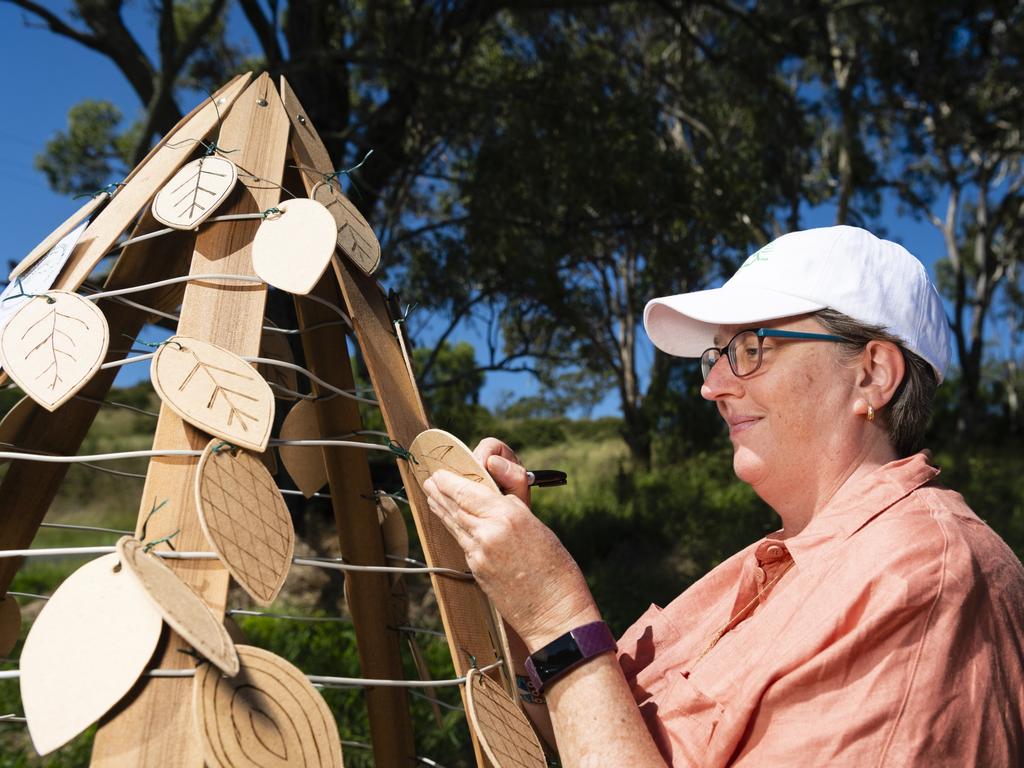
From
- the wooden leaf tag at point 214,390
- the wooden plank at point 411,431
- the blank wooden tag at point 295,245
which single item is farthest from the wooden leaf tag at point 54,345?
the wooden plank at point 411,431

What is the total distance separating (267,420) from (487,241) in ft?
19.9

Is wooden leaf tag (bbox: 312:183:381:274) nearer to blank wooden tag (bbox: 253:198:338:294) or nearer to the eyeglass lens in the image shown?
blank wooden tag (bbox: 253:198:338:294)

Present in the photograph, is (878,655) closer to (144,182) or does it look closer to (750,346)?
(750,346)

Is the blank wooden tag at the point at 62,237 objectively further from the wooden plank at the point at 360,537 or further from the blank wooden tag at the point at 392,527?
the blank wooden tag at the point at 392,527

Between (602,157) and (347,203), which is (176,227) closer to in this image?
(347,203)

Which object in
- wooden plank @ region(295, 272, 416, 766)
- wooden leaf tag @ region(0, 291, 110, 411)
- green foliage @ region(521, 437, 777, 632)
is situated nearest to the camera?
wooden leaf tag @ region(0, 291, 110, 411)

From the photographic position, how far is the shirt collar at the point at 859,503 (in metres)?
1.09

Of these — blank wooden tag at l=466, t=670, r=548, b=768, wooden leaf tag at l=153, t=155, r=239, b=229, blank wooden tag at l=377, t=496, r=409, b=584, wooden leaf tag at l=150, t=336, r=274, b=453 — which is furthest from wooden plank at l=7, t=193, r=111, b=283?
blank wooden tag at l=466, t=670, r=548, b=768

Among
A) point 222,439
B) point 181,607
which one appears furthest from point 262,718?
point 222,439

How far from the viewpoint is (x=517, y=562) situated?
1.07m

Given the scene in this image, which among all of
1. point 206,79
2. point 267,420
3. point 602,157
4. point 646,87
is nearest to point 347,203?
point 267,420

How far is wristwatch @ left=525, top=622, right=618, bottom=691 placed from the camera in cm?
105

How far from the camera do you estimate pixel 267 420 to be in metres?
0.99

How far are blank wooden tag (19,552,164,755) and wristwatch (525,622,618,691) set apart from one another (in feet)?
1.51
